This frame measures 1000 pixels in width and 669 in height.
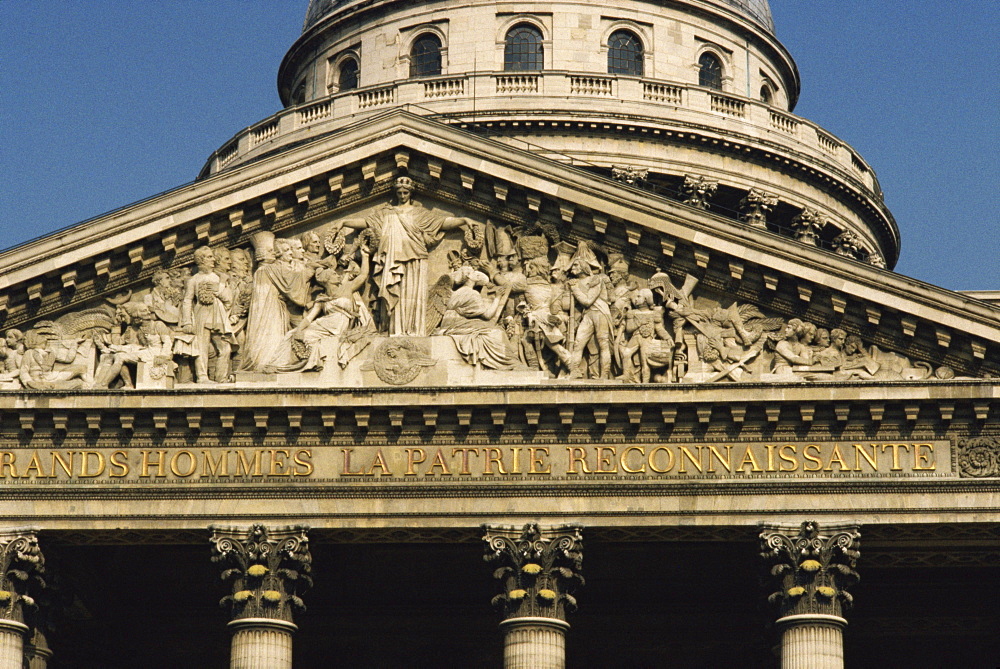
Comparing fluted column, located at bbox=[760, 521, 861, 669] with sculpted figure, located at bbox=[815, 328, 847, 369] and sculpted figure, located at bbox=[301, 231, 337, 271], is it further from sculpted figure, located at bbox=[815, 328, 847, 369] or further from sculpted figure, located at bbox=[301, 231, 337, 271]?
sculpted figure, located at bbox=[301, 231, 337, 271]

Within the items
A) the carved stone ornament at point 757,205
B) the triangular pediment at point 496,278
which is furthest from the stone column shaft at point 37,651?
the carved stone ornament at point 757,205

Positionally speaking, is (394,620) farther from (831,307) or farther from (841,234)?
(841,234)

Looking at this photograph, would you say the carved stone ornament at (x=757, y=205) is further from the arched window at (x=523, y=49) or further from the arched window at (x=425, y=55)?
the arched window at (x=425, y=55)

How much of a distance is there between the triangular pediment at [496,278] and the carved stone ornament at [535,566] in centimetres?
253

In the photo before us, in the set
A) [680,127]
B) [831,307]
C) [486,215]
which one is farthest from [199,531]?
[680,127]

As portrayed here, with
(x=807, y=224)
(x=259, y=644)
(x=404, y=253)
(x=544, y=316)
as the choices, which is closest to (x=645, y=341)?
(x=544, y=316)

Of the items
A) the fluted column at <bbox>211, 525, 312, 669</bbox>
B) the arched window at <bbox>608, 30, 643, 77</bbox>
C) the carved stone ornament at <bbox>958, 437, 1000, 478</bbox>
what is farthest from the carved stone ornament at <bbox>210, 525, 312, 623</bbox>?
the arched window at <bbox>608, 30, 643, 77</bbox>

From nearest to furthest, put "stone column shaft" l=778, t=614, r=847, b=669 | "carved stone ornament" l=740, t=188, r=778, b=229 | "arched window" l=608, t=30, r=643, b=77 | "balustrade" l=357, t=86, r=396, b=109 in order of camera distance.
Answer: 1. "stone column shaft" l=778, t=614, r=847, b=669
2. "carved stone ornament" l=740, t=188, r=778, b=229
3. "balustrade" l=357, t=86, r=396, b=109
4. "arched window" l=608, t=30, r=643, b=77

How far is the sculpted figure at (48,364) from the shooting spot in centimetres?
3741

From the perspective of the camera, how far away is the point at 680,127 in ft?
203

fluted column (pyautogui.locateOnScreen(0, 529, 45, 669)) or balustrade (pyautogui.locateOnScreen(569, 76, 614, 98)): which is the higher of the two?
balustrade (pyautogui.locateOnScreen(569, 76, 614, 98))

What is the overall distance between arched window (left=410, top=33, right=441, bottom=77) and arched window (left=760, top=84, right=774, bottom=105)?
394 inches

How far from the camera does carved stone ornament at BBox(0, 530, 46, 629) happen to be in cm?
3647

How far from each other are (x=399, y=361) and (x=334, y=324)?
129cm
